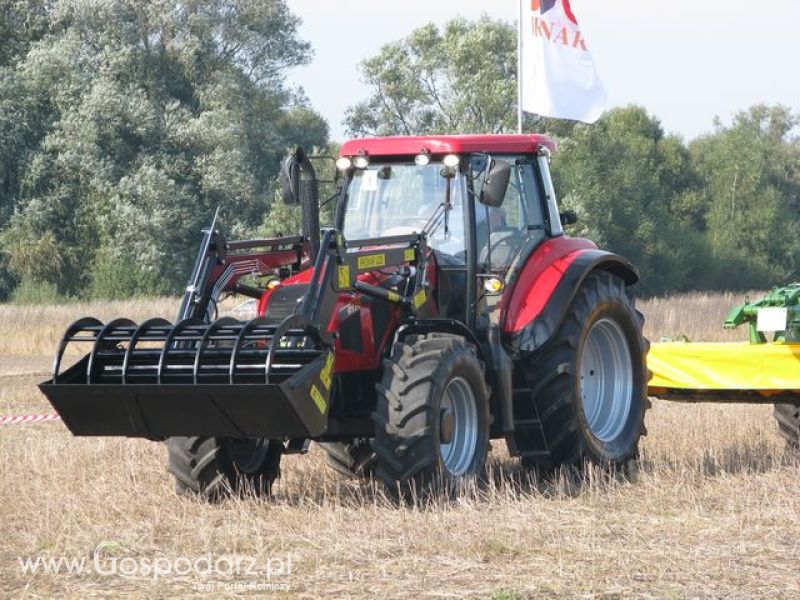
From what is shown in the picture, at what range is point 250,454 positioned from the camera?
29.8 ft

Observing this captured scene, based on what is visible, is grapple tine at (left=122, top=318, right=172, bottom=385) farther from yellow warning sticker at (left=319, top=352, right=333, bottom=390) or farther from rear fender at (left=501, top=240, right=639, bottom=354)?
rear fender at (left=501, top=240, right=639, bottom=354)

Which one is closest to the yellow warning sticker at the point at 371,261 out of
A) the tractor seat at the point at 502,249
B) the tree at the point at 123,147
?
the tractor seat at the point at 502,249

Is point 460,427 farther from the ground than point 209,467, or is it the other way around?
point 460,427

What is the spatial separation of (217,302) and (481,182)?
1846mm

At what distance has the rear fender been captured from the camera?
9.01 metres

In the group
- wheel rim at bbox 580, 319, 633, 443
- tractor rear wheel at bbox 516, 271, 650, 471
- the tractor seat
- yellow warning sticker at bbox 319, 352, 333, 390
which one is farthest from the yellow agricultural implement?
yellow warning sticker at bbox 319, 352, 333, 390

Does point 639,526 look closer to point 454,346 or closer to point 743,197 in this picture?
point 454,346

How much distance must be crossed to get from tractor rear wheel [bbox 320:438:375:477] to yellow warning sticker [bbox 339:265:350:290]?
182 centimetres

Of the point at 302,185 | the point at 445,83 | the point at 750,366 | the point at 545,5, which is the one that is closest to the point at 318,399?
the point at 302,185

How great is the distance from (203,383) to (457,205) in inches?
89.3

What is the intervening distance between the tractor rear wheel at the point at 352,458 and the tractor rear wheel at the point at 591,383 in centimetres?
114

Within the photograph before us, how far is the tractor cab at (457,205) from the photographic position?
9.10 m

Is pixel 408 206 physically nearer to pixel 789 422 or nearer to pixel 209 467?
pixel 209 467

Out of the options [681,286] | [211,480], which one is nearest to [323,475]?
[211,480]
